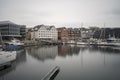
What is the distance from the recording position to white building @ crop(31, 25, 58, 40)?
66062 millimetres

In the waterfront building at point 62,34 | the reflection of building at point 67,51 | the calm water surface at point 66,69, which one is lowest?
the calm water surface at point 66,69

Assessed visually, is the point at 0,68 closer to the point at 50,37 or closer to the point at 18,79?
the point at 18,79

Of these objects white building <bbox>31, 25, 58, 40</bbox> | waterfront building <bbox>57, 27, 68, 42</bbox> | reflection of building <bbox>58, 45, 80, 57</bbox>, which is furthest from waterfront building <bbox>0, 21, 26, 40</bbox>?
waterfront building <bbox>57, 27, 68, 42</bbox>

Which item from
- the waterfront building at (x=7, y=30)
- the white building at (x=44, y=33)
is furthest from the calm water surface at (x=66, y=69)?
the white building at (x=44, y=33)

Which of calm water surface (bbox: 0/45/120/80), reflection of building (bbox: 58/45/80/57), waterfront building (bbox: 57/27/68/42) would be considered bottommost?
calm water surface (bbox: 0/45/120/80)

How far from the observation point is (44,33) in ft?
220

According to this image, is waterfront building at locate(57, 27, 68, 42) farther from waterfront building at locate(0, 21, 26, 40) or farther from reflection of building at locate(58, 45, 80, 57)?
reflection of building at locate(58, 45, 80, 57)

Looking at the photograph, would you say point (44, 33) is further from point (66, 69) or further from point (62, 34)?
point (66, 69)

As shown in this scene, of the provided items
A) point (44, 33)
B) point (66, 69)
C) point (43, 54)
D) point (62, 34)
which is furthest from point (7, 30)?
point (66, 69)

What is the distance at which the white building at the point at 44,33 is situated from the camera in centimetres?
6606

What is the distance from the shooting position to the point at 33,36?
6831cm

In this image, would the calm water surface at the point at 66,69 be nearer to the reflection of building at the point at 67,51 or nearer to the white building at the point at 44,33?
the reflection of building at the point at 67,51

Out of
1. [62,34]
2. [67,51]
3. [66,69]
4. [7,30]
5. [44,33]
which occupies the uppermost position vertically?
[7,30]

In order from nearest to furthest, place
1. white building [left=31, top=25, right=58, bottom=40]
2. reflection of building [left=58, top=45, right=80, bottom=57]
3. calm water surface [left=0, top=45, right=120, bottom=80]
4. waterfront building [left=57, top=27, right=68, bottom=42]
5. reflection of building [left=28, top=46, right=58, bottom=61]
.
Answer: calm water surface [left=0, top=45, right=120, bottom=80]
reflection of building [left=28, top=46, right=58, bottom=61]
reflection of building [left=58, top=45, right=80, bottom=57]
white building [left=31, top=25, right=58, bottom=40]
waterfront building [left=57, top=27, right=68, bottom=42]
